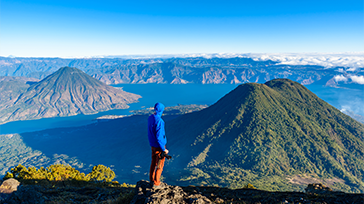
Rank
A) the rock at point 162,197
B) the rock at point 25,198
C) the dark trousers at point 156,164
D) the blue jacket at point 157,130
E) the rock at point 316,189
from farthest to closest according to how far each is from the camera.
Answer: the rock at point 316,189 < the rock at point 25,198 < the dark trousers at point 156,164 < the blue jacket at point 157,130 < the rock at point 162,197

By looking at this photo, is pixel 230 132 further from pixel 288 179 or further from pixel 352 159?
pixel 352 159

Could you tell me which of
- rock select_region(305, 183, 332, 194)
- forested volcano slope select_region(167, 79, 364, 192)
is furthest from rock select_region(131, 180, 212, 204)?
forested volcano slope select_region(167, 79, 364, 192)

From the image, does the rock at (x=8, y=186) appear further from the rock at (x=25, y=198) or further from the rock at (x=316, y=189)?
the rock at (x=316, y=189)

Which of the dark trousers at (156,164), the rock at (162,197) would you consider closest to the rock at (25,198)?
the rock at (162,197)

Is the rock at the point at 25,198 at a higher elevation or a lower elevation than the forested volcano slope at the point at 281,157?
higher

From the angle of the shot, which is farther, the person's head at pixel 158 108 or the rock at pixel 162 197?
the person's head at pixel 158 108

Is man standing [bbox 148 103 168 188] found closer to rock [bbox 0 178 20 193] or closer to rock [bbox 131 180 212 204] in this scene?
rock [bbox 131 180 212 204]

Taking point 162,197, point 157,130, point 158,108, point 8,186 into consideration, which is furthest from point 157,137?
point 8,186

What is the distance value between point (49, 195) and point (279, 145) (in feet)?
651

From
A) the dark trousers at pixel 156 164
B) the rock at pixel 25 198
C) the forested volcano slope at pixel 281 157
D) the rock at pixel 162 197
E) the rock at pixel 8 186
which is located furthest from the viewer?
the forested volcano slope at pixel 281 157

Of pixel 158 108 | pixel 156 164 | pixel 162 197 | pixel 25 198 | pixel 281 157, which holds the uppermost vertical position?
pixel 158 108

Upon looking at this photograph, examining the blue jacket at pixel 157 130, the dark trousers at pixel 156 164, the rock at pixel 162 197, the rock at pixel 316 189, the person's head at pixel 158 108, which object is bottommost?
the rock at pixel 316 189

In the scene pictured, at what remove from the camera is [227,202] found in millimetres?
13594

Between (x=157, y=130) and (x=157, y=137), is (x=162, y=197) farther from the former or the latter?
(x=157, y=130)
